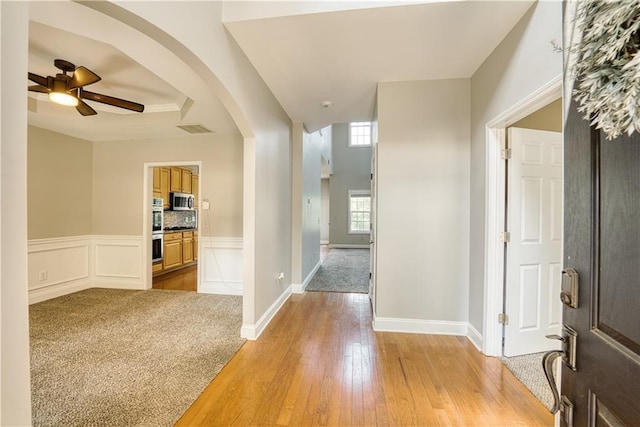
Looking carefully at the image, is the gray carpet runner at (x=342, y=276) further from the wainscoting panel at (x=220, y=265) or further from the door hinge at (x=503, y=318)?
the door hinge at (x=503, y=318)

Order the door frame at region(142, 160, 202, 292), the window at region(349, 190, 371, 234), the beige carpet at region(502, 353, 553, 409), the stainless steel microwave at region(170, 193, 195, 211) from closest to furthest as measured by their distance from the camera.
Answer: the beige carpet at region(502, 353, 553, 409)
the door frame at region(142, 160, 202, 292)
the stainless steel microwave at region(170, 193, 195, 211)
the window at region(349, 190, 371, 234)

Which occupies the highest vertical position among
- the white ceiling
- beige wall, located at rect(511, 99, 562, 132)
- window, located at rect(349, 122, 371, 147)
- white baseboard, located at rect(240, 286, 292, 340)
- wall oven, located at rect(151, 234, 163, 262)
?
window, located at rect(349, 122, 371, 147)

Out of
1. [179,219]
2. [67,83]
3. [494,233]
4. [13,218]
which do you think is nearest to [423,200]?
[494,233]

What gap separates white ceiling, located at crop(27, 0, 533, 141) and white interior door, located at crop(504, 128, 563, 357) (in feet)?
3.00

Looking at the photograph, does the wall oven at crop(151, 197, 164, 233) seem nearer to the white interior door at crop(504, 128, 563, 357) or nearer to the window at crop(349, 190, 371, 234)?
the white interior door at crop(504, 128, 563, 357)

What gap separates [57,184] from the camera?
13.0ft

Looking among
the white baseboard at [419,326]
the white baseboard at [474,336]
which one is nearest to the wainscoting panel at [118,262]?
the white baseboard at [419,326]

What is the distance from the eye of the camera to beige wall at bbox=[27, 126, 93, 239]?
145 inches

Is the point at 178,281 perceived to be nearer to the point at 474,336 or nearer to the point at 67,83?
the point at 67,83

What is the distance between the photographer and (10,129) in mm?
700

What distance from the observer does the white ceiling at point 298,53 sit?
1.88m

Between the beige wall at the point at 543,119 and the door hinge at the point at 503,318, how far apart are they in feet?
5.78

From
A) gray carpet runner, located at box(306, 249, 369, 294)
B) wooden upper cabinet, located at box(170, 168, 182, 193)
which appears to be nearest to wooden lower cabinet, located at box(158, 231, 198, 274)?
wooden upper cabinet, located at box(170, 168, 182, 193)

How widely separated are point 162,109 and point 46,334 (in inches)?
111
